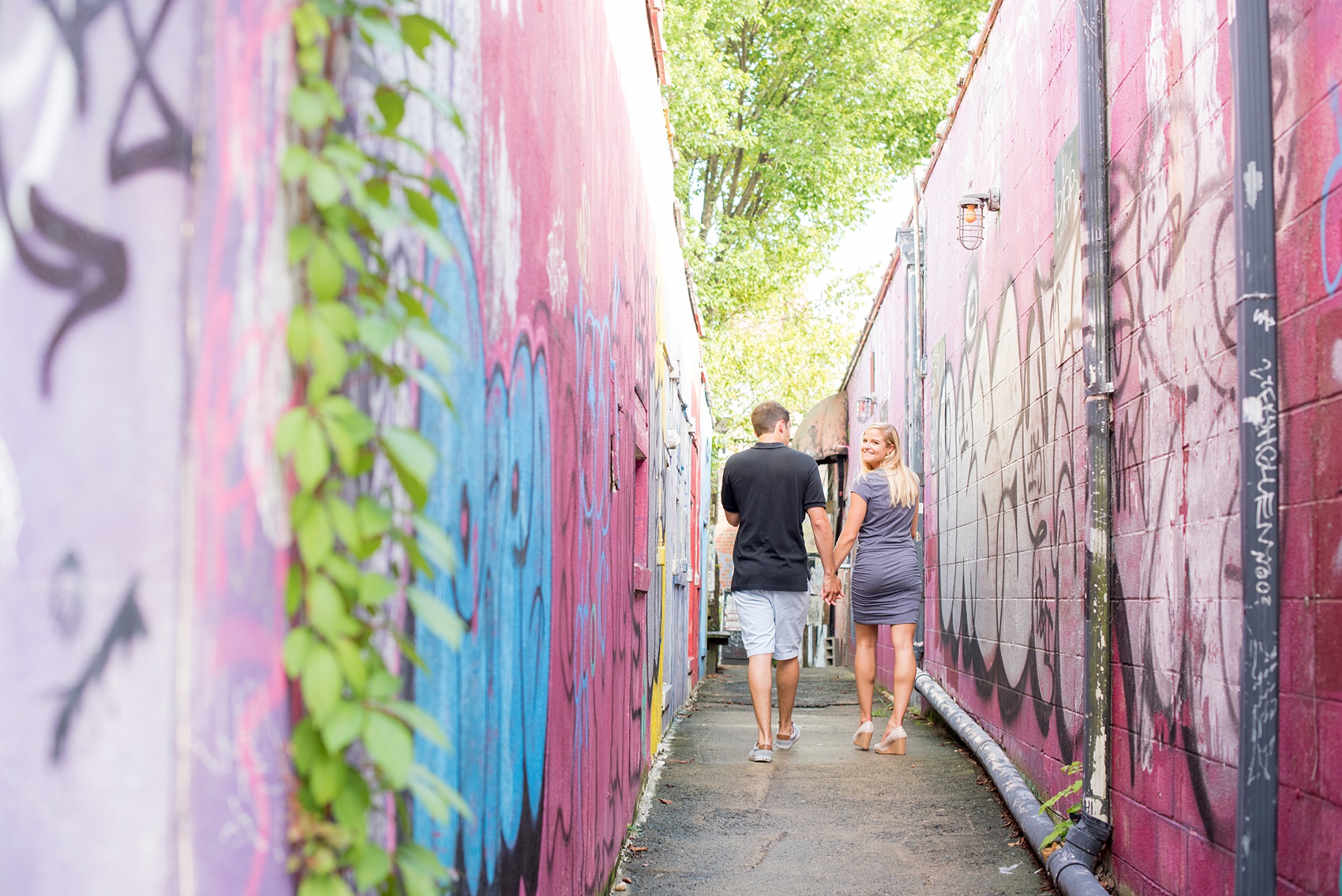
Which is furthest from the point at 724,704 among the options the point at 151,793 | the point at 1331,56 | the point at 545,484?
the point at 151,793

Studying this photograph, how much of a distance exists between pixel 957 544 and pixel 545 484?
17.9ft

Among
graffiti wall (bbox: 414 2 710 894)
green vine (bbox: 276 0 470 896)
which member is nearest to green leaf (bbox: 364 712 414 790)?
green vine (bbox: 276 0 470 896)

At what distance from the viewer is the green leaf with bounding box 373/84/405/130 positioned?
1.63 m

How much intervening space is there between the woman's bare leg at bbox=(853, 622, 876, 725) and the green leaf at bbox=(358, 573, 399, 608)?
5.76 metres

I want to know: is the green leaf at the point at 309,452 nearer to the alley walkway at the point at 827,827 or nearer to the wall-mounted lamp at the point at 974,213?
the alley walkway at the point at 827,827

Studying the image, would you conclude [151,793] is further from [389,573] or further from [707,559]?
[707,559]

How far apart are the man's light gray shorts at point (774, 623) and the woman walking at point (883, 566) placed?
37 cm

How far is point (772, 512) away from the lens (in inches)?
275

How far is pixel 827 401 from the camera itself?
62.2 ft

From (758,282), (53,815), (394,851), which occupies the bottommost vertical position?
(394,851)

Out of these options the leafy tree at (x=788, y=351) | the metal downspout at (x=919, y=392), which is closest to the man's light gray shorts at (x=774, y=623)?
the metal downspout at (x=919, y=392)

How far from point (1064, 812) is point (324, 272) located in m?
3.97

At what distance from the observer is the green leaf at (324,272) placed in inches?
59.6

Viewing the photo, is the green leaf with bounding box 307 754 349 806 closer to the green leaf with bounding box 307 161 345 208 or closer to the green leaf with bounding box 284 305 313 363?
the green leaf with bounding box 284 305 313 363
